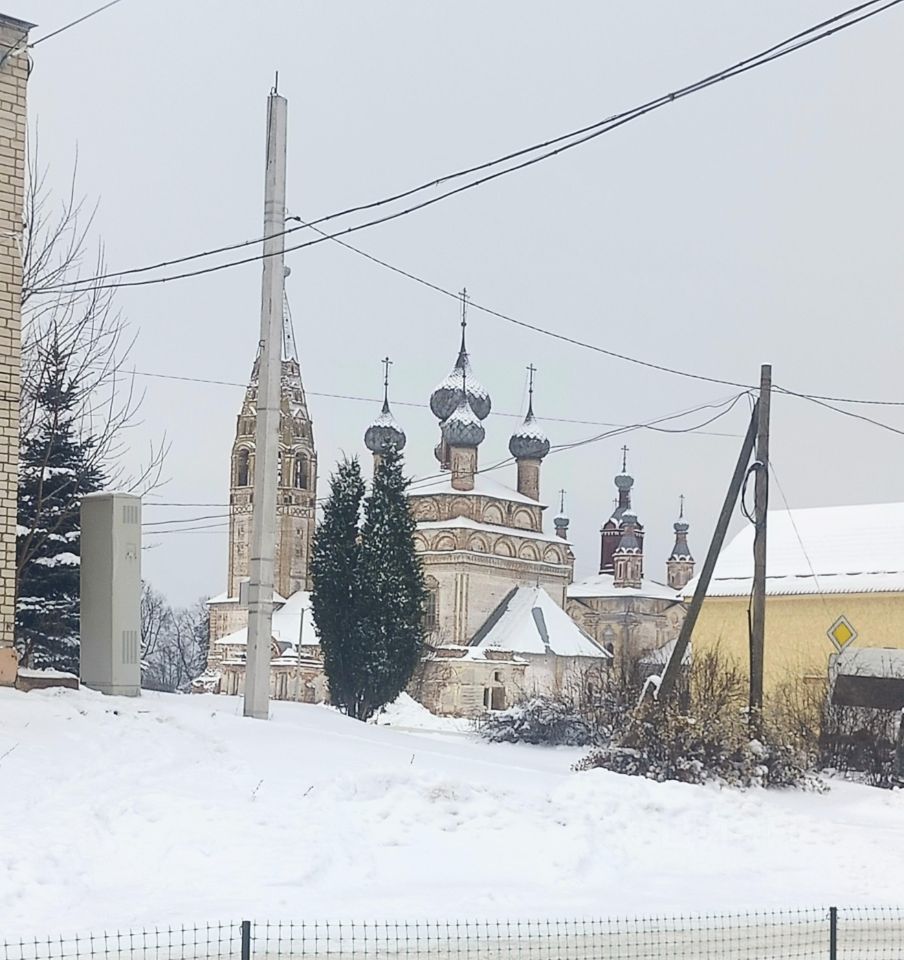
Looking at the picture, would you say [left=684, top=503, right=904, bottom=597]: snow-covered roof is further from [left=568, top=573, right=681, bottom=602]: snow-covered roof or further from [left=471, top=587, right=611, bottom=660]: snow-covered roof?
[left=568, top=573, right=681, bottom=602]: snow-covered roof

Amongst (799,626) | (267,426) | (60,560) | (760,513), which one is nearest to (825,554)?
(799,626)

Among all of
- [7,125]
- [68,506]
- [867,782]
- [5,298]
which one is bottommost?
[867,782]

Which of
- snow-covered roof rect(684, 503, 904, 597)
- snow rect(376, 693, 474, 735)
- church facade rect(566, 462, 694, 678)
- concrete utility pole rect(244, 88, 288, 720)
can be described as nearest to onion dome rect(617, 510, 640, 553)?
church facade rect(566, 462, 694, 678)

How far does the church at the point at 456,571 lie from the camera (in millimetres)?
76500

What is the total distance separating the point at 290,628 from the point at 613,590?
108 ft

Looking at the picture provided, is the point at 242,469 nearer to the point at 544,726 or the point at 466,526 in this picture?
the point at 466,526

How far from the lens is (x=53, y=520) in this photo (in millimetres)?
27234

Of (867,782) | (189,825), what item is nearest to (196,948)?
(189,825)

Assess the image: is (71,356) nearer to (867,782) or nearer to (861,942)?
(867,782)

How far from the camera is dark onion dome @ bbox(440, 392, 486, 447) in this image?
269 ft

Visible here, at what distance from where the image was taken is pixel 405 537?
41.9 meters

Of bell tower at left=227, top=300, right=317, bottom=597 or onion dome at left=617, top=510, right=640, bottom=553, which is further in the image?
onion dome at left=617, top=510, right=640, bottom=553

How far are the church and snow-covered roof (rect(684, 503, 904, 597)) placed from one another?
26.2m

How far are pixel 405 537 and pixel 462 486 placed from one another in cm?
4096
